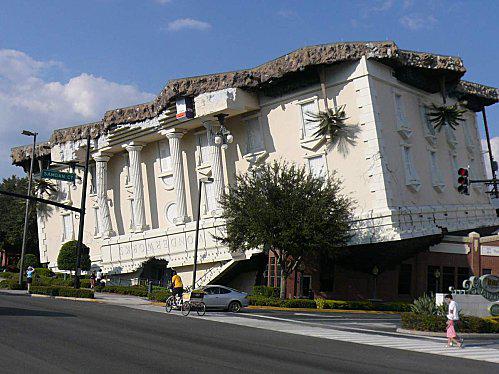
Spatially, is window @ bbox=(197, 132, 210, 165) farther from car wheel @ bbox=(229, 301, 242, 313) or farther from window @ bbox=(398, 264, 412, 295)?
car wheel @ bbox=(229, 301, 242, 313)

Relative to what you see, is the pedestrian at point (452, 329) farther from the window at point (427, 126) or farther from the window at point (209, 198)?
the window at point (209, 198)

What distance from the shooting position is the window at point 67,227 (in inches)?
2854

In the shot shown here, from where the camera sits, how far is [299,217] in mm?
40500

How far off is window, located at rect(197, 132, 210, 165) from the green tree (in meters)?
12.5

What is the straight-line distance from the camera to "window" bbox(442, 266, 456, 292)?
50.6 meters

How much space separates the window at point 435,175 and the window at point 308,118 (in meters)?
9.92

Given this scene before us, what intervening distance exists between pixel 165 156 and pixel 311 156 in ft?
58.0

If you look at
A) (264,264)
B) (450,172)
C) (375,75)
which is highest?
(375,75)

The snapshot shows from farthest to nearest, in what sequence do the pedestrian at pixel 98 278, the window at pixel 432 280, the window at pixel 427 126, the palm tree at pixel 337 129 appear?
1. the pedestrian at pixel 98 278
2. the window at pixel 432 280
3. the window at pixel 427 126
4. the palm tree at pixel 337 129

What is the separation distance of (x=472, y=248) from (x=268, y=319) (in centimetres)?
2583

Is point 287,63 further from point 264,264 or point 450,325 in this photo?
point 450,325

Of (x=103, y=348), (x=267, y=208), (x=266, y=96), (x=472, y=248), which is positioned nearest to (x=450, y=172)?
(x=472, y=248)

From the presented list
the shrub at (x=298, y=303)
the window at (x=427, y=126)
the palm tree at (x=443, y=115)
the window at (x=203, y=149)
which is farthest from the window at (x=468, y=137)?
the shrub at (x=298, y=303)

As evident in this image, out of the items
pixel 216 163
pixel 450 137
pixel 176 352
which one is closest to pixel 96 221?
pixel 216 163
